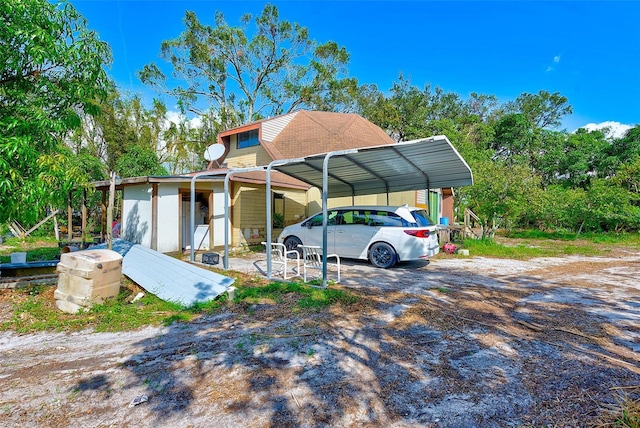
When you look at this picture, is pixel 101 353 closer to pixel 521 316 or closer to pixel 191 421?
pixel 191 421

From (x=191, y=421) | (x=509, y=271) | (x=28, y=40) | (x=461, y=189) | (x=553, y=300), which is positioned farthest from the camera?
(x=461, y=189)

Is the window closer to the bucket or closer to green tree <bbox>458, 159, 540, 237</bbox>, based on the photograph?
the bucket

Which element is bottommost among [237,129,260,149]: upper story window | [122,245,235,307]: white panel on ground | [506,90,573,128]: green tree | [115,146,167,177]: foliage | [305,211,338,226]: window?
[122,245,235,307]: white panel on ground

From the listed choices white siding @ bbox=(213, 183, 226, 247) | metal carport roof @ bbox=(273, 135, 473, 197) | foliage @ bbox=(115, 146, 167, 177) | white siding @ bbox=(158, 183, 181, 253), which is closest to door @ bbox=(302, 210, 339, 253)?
metal carport roof @ bbox=(273, 135, 473, 197)

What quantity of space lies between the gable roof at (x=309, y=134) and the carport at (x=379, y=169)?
5.17 m

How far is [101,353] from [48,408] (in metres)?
1.08

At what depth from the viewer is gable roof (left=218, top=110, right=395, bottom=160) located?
15766 millimetres

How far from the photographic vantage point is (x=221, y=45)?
88.5 ft

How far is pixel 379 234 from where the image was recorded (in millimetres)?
8266

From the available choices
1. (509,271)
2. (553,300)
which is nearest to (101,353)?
(553,300)

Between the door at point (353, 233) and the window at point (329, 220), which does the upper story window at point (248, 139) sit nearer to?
the window at point (329, 220)

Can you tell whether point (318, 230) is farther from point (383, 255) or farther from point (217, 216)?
point (217, 216)

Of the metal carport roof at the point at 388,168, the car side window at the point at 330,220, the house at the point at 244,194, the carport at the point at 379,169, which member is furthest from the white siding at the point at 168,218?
the car side window at the point at 330,220

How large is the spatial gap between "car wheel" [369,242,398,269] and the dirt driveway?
278 cm
